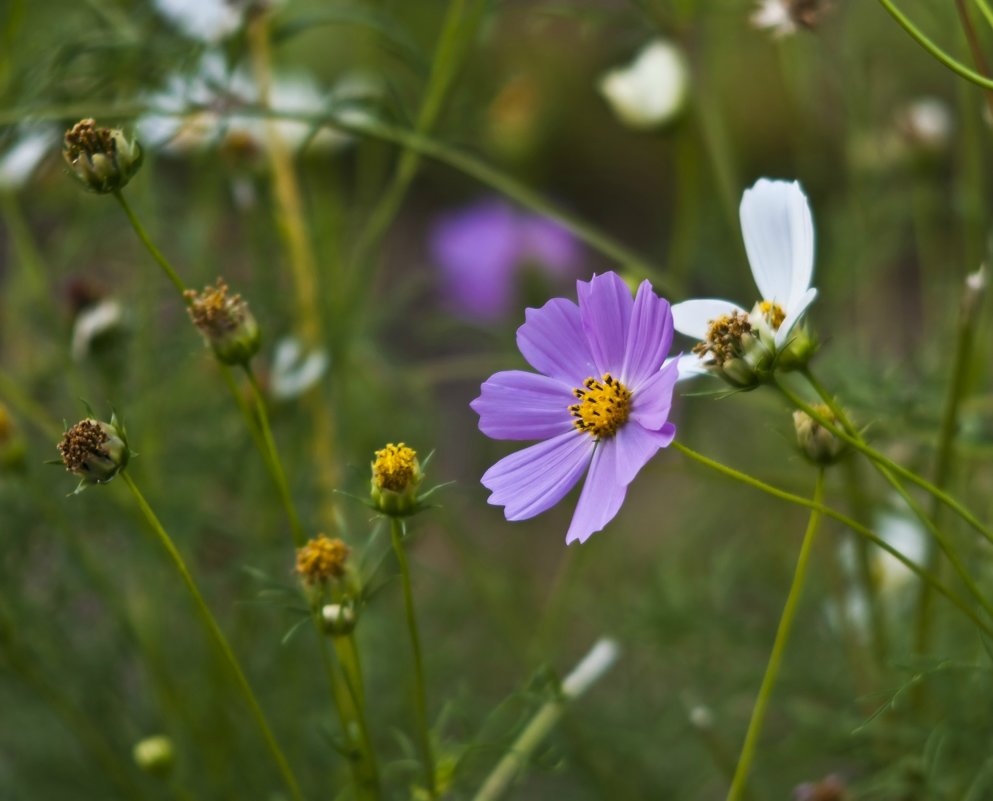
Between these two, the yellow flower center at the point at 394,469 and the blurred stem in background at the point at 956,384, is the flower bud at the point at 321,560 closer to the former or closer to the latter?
the yellow flower center at the point at 394,469

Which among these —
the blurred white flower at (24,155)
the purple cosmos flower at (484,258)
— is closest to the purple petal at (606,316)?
the blurred white flower at (24,155)

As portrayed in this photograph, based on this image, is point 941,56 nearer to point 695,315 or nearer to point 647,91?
point 695,315

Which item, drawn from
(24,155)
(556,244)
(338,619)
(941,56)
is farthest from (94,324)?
(556,244)

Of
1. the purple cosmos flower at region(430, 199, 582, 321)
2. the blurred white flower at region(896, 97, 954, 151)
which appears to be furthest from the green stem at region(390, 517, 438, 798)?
the purple cosmos flower at region(430, 199, 582, 321)

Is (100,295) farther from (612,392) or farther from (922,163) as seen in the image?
(922,163)

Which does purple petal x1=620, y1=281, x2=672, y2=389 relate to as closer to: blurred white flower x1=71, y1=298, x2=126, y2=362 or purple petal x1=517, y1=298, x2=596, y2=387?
purple petal x1=517, y1=298, x2=596, y2=387

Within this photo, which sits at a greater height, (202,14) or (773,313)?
(202,14)
